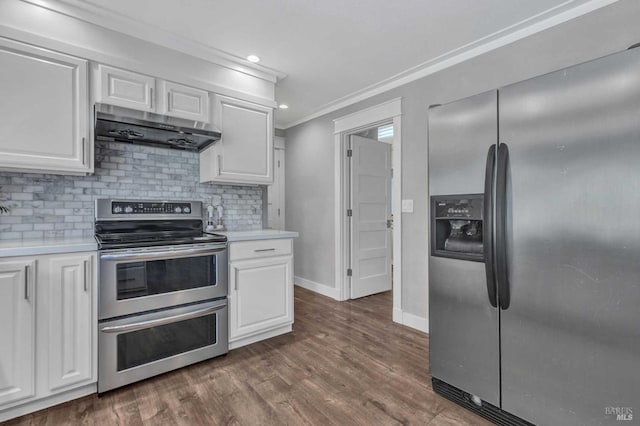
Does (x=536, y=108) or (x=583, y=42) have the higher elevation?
(x=583, y=42)

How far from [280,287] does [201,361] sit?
2.74 feet

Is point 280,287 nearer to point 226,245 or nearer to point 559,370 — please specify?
point 226,245

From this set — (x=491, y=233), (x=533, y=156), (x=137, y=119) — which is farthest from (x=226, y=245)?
(x=533, y=156)

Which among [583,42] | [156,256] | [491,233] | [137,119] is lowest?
[156,256]

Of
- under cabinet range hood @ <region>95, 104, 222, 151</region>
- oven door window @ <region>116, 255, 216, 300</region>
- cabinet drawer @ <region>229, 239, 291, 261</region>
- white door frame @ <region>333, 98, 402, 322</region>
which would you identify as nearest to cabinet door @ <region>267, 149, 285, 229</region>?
white door frame @ <region>333, 98, 402, 322</region>

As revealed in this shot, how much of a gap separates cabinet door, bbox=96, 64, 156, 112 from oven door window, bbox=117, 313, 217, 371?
1599mm

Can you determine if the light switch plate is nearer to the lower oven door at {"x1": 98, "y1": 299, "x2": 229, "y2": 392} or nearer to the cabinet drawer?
the cabinet drawer

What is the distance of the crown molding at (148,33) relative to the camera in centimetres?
200

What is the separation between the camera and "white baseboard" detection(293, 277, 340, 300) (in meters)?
4.00

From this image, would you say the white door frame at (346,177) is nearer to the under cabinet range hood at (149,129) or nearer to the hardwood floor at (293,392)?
the hardwood floor at (293,392)

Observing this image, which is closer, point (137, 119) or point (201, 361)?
point (137, 119)

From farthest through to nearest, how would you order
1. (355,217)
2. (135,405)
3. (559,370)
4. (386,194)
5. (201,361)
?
(386,194) < (355,217) < (201,361) < (135,405) < (559,370)

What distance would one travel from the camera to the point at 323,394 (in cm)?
195

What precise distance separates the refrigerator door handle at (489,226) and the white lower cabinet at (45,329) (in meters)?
2.29
